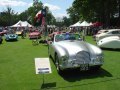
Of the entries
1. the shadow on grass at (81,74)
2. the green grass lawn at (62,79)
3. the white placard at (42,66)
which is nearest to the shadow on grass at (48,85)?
the green grass lawn at (62,79)

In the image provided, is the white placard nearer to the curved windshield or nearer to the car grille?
the car grille

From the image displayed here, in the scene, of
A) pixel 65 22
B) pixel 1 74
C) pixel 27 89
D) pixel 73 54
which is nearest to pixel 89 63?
pixel 73 54

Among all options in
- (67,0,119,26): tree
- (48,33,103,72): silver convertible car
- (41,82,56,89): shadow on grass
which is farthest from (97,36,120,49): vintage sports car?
(67,0,119,26): tree

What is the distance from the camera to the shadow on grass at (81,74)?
28.8ft

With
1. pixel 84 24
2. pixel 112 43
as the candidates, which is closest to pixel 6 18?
pixel 84 24

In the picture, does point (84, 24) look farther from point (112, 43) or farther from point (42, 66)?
point (42, 66)

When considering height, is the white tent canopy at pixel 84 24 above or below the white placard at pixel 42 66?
above

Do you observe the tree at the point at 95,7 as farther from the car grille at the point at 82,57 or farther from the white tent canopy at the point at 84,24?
the car grille at the point at 82,57

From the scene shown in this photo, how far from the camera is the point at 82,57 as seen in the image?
28.8 feet

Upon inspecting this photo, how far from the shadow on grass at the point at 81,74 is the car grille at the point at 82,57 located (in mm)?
522

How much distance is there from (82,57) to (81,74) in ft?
2.80

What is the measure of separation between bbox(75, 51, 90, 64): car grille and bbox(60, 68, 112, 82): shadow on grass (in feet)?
1.71

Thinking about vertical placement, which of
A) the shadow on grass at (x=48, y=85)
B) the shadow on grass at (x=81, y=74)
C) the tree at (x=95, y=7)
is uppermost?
the tree at (x=95, y=7)

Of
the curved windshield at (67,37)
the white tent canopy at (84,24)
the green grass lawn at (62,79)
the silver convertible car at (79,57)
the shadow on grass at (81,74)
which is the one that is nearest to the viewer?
the green grass lawn at (62,79)
